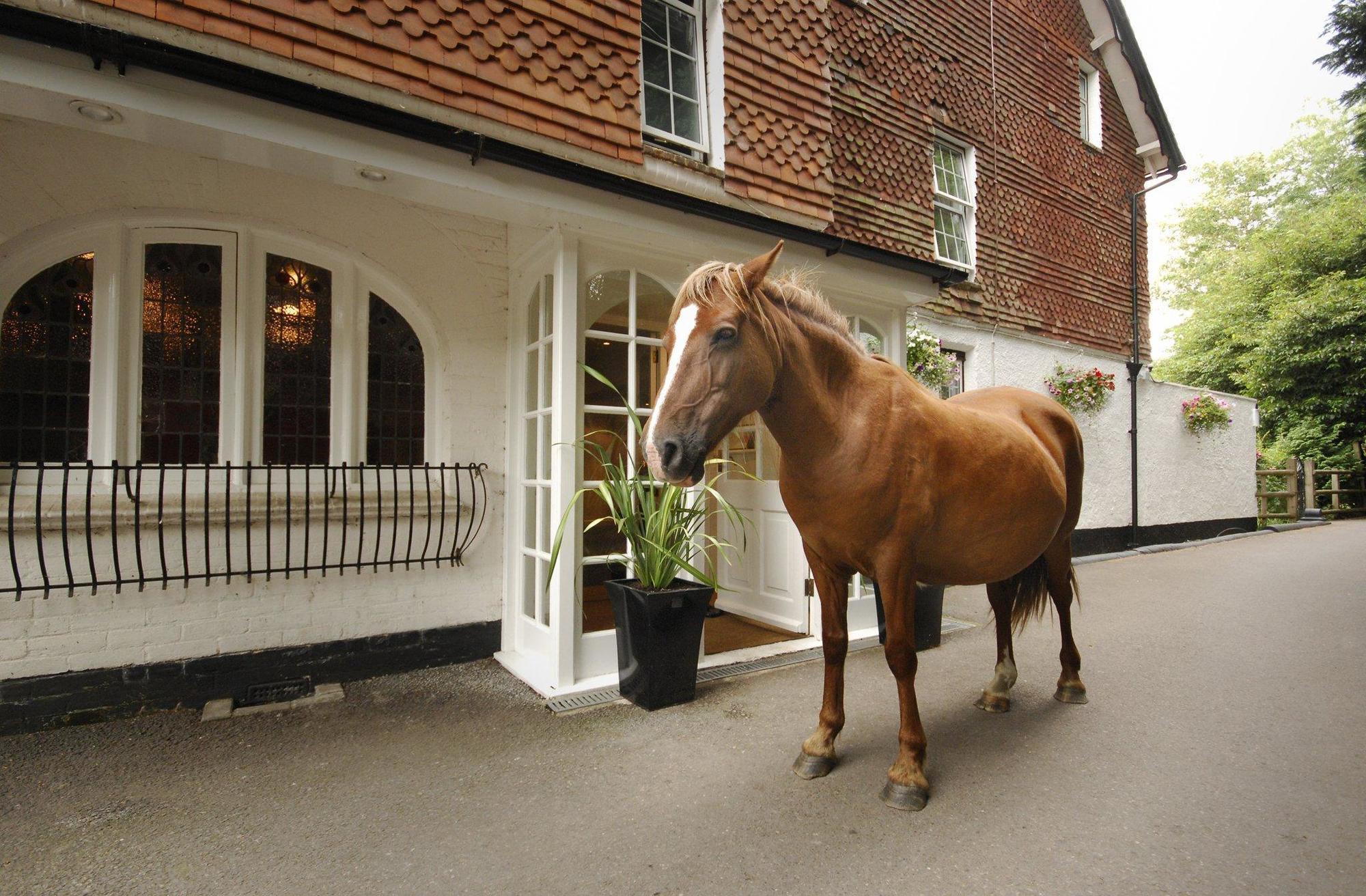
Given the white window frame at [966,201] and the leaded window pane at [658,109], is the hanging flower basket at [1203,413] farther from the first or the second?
the leaded window pane at [658,109]

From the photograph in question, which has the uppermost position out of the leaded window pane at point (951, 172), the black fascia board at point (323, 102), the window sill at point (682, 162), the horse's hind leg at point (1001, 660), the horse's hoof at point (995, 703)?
the leaded window pane at point (951, 172)

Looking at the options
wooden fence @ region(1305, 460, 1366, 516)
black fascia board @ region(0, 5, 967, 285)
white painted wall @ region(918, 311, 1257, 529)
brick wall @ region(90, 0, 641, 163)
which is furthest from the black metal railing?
wooden fence @ region(1305, 460, 1366, 516)

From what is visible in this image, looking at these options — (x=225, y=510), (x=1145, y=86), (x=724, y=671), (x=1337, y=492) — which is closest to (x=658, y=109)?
(x=225, y=510)

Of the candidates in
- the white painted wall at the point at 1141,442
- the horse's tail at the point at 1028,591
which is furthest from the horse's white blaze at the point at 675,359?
the white painted wall at the point at 1141,442

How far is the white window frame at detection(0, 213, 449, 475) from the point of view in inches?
112

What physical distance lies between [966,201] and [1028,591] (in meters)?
5.96

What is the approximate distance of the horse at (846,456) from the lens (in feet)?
6.01

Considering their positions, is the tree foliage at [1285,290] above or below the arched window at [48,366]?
above

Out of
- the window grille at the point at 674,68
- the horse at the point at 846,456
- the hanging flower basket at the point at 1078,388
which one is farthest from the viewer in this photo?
the hanging flower basket at the point at 1078,388

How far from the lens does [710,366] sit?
5.96ft

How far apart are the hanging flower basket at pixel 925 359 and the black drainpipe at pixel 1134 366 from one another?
438 cm

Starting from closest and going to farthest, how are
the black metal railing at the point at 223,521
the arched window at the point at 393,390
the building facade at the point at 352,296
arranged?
the building facade at the point at 352,296 → the black metal railing at the point at 223,521 → the arched window at the point at 393,390

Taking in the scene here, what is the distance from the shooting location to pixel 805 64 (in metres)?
4.41

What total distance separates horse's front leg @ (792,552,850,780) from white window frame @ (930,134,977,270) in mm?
6129
